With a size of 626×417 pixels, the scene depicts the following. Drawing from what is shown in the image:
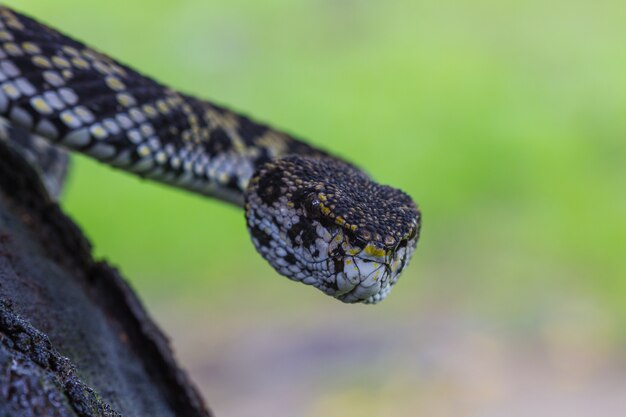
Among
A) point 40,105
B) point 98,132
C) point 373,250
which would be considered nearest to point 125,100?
point 98,132

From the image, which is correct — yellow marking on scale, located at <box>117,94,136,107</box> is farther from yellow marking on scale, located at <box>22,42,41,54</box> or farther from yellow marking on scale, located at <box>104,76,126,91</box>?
yellow marking on scale, located at <box>22,42,41,54</box>

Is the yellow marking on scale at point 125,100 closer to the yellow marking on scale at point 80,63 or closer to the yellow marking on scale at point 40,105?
the yellow marking on scale at point 80,63

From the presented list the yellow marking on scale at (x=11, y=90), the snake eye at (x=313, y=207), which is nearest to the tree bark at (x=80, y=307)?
the yellow marking on scale at (x=11, y=90)

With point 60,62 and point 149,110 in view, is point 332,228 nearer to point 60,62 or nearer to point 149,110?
point 149,110

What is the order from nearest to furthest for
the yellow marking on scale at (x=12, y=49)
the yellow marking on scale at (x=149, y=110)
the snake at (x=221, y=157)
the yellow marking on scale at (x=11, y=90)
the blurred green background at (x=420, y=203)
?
1. the snake at (x=221, y=157)
2. the yellow marking on scale at (x=11, y=90)
3. the yellow marking on scale at (x=12, y=49)
4. the yellow marking on scale at (x=149, y=110)
5. the blurred green background at (x=420, y=203)

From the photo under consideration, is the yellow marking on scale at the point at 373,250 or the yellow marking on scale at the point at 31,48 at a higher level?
the yellow marking on scale at the point at 373,250

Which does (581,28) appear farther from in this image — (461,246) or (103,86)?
(103,86)
